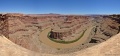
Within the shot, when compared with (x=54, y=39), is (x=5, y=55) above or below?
above

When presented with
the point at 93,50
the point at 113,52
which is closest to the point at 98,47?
the point at 93,50

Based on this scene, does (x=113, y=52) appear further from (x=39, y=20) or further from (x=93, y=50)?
(x=39, y=20)

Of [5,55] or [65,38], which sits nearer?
[5,55]

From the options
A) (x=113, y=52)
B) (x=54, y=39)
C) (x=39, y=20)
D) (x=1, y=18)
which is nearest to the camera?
(x=113, y=52)

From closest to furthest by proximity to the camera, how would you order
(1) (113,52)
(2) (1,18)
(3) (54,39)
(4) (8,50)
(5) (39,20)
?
(1) (113,52) < (4) (8,50) < (2) (1,18) < (3) (54,39) < (5) (39,20)

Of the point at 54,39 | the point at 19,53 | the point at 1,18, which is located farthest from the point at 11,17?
the point at 19,53

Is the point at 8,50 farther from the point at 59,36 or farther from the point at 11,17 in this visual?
the point at 11,17

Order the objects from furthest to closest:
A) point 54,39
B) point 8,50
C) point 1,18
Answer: point 54,39 → point 1,18 → point 8,50

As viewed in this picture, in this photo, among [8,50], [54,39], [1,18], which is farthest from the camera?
[54,39]

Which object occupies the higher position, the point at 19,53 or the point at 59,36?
the point at 19,53
